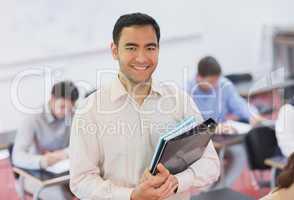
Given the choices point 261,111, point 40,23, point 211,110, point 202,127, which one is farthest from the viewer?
point 40,23

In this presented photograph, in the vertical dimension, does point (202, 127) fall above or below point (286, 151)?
above

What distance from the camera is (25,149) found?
3432 millimetres

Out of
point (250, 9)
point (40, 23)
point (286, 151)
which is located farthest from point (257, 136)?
point (250, 9)

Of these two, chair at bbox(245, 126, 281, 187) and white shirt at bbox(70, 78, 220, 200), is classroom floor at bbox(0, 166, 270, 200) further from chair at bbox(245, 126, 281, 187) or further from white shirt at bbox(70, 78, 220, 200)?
white shirt at bbox(70, 78, 220, 200)

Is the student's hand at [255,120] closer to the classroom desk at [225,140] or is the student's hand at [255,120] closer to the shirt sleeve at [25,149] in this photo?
the classroom desk at [225,140]

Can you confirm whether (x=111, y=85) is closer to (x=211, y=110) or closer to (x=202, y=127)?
(x=202, y=127)

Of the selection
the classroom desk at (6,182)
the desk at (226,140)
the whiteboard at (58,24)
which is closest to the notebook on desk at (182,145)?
the desk at (226,140)

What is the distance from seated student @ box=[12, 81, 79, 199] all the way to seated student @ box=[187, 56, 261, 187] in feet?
3.97

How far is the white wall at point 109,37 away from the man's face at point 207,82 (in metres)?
1.03

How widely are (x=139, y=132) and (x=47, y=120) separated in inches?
74.6

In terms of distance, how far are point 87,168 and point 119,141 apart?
15cm

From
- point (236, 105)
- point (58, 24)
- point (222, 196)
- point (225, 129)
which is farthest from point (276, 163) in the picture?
point (58, 24)

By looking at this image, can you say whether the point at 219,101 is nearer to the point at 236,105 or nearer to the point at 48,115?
the point at 236,105

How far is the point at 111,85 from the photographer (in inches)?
73.0
